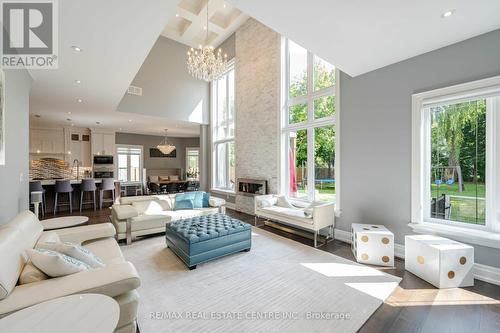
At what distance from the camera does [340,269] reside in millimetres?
2896

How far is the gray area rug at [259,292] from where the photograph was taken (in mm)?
1923

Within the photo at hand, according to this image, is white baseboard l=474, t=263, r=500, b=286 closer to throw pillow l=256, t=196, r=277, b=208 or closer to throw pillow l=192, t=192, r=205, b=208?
throw pillow l=256, t=196, r=277, b=208

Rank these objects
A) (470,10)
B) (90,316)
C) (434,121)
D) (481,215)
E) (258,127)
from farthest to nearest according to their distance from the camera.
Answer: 1. (258,127)
2. (434,121)
3. (481,215)
4. (470,10)
5. (90,316)

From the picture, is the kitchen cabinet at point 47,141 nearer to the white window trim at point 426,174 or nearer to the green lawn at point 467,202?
the white window trim at point 426,174

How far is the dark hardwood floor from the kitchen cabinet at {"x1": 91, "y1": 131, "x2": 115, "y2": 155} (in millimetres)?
10381

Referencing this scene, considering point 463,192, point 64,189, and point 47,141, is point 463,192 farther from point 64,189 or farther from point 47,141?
point 47,141

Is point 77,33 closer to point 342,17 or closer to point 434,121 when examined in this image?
point 342,17

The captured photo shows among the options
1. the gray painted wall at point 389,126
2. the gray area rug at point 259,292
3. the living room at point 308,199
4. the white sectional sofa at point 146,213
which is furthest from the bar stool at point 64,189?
the gray painted wall at point 389,126

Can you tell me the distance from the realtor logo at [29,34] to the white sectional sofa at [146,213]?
8.41 feet

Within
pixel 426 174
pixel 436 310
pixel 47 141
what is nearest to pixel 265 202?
pixel 426 174

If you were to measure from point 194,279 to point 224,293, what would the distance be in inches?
19.6

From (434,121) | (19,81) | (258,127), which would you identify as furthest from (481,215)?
(19,81)

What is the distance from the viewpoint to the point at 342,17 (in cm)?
223

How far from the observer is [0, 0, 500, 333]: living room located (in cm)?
188
